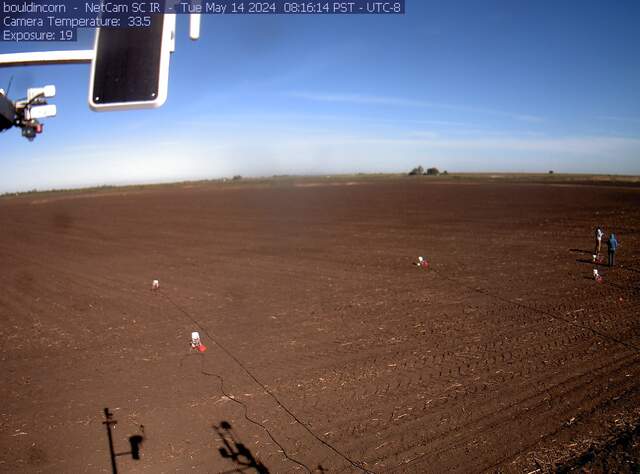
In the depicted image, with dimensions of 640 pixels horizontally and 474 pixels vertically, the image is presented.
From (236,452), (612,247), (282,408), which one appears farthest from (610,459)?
(612,247)

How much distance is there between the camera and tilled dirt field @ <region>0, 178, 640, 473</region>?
616 centimetres

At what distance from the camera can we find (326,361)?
29.7ft

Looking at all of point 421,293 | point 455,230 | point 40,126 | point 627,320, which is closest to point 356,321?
point 421,293

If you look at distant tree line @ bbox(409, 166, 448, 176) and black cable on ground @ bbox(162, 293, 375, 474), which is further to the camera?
distant tree line @ bbox(409, 166, 448, 176)

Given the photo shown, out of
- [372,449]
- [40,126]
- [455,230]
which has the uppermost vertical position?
[40,126]

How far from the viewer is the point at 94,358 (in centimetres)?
953

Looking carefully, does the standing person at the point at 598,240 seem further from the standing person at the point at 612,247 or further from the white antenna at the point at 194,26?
the white antenna at the point at 194,26

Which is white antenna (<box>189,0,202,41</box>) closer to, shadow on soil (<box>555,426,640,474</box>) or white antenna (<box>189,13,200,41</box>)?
white antenna (<box>189,13,200,41</box>)

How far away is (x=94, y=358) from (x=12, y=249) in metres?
20.8

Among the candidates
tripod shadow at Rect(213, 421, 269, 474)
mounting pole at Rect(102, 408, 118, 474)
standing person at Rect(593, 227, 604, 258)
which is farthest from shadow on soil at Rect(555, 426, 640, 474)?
standing person at Rect(593, 227, 604, 258)

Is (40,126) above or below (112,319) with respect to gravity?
above

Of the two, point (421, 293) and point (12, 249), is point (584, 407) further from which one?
point (12, 249)

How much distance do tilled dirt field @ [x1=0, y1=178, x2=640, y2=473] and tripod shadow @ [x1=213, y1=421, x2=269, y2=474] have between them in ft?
0.10

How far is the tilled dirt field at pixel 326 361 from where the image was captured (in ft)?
20.2
